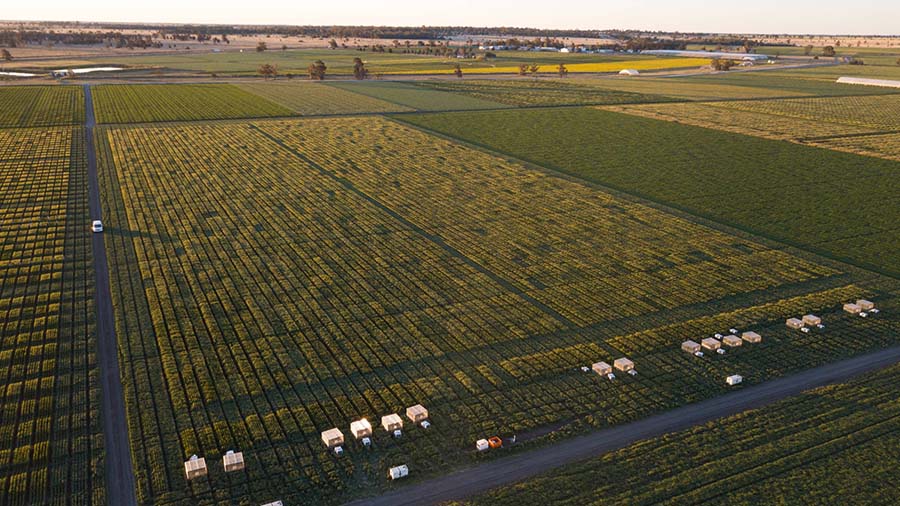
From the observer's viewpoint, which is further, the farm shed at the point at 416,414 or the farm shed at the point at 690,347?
the farm shed at the point at 690,347

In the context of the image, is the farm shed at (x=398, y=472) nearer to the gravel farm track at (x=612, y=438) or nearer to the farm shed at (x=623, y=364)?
the gravel farm track at (x=612, y=438)

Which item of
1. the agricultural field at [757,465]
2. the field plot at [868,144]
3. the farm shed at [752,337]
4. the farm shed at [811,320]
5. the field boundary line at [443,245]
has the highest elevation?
the field plot at [868,144]

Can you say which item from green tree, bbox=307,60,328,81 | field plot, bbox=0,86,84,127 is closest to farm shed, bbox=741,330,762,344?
field plot, bbox=0,86,84,127

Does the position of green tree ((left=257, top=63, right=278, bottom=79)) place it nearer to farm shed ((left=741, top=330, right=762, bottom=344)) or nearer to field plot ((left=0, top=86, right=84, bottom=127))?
field plot ((left=0, top=86, right=84, bottom=127))

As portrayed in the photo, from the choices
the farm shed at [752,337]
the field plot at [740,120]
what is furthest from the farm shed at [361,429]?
the field plot at [740,120]

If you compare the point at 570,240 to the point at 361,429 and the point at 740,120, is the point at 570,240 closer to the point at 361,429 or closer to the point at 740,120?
the point at 361,429

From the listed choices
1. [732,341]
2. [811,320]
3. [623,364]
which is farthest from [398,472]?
A: [811,320]

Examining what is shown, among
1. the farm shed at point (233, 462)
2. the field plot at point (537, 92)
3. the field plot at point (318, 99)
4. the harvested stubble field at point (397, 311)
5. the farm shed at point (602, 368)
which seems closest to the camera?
the farm shed at point (233, 462)
